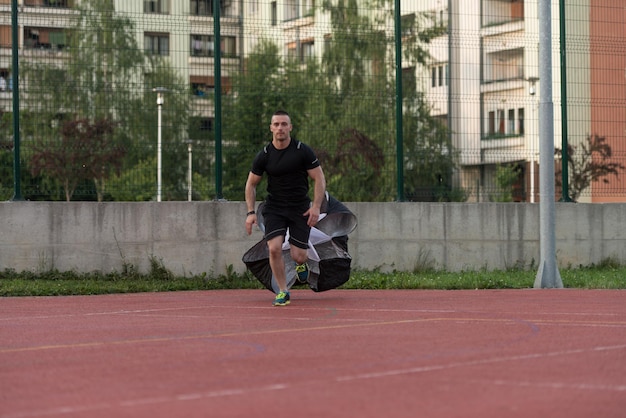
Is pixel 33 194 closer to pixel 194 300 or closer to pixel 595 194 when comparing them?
pixel 194 300

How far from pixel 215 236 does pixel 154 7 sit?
3607 millimetres

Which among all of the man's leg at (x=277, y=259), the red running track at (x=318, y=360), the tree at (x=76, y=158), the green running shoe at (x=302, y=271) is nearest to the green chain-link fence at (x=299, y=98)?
the tree at (x=76, y=158)

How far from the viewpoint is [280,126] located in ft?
41.3

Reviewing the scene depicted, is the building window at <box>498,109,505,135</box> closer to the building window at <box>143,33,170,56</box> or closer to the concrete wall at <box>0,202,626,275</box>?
the concrete wall at <box>0,202,626,275</box>

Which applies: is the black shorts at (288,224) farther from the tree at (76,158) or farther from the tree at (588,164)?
the tree at (588,164)

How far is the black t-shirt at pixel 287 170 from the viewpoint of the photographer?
12781mm

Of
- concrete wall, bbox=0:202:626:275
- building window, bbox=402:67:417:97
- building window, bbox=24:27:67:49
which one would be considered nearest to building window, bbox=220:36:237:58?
concrete wall, bbox=0:202:626:275

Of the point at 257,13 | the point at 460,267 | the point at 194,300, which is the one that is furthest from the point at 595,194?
the point at 194,300

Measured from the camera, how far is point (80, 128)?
18.0m

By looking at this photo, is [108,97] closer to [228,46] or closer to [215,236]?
[228,46]

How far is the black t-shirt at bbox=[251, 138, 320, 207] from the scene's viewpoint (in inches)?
503

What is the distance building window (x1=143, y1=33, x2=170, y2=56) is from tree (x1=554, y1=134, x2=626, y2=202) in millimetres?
6294

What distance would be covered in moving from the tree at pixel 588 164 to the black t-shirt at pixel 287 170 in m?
7.71

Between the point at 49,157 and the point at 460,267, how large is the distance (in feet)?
20.3
